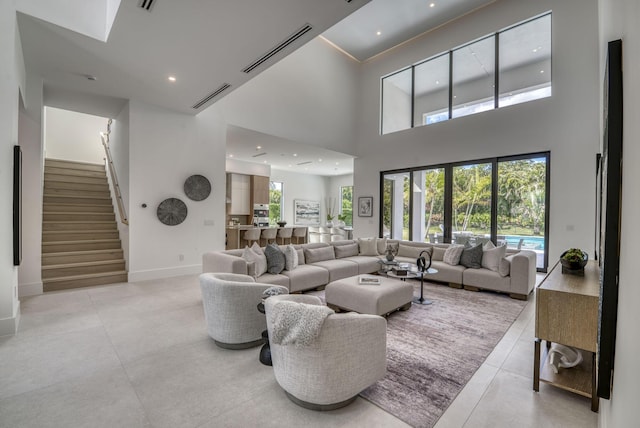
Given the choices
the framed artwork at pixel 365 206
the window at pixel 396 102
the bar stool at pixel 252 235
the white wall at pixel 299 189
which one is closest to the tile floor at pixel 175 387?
the bar stool at pixel 252 235

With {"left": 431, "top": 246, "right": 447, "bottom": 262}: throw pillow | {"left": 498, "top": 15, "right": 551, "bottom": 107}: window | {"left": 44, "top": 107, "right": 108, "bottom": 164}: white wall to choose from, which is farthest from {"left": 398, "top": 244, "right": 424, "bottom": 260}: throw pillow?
{"left": 44, "top": 107, "right": 108, "bottom": 164}: white wall

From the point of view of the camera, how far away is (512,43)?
671cm

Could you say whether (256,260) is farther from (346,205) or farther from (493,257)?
(346,205)

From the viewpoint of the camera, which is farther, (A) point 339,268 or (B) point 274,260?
(A) point 339,268

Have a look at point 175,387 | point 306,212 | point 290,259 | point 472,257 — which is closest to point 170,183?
point 290,259

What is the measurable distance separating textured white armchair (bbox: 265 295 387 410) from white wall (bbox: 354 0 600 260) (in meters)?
6.08

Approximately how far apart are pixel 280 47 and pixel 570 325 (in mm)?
3928

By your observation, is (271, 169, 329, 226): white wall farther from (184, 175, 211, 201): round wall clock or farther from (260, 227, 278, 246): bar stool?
(184, 175, 211, 201): round wall clock

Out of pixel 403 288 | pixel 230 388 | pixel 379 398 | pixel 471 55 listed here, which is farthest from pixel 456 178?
pixel 230 388

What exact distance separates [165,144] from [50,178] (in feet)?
11.8

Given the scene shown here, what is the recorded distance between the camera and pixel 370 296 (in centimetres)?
341

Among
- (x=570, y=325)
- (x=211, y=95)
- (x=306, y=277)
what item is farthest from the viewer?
(x=211, y=95)

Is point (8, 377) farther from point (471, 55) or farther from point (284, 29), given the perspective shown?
point (471, 55)

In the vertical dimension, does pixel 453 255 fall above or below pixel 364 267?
above
